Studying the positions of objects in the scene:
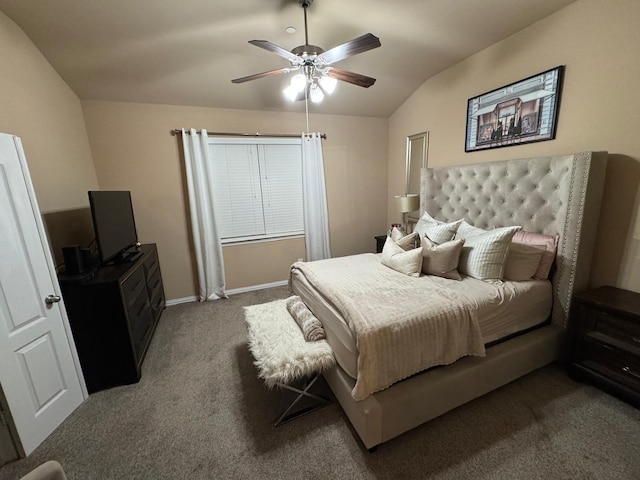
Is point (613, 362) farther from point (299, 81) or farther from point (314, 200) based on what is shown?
point (314, 200)

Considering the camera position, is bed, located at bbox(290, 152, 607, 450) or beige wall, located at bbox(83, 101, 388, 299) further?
beige wall, located at bbox(83, 101, 388, 299)

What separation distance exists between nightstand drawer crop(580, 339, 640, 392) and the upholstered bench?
1.82 metres

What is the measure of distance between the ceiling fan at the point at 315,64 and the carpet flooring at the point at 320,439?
2360 mm

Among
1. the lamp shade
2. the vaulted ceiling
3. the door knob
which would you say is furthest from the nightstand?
the door knob

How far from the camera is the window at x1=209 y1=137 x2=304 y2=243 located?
3596mm

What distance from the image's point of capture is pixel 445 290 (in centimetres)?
194

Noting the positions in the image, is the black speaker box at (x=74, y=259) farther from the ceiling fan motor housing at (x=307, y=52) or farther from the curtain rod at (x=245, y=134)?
the ceiling fan motor housing at (x=307, y=52)

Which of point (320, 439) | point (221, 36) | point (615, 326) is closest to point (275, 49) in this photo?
point (221, 36)

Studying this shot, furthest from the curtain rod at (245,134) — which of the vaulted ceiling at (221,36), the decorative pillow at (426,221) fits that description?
the decorative pillow at (426,221)

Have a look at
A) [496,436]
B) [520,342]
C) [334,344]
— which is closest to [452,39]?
[520,342]

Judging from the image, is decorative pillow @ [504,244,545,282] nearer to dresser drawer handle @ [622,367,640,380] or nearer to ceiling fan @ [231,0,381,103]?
dresser drawer handle @ [622,367,640,380]

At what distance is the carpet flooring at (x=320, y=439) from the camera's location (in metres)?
1.43

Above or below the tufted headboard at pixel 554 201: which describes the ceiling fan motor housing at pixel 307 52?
above

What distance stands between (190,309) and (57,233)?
62.7 inches
